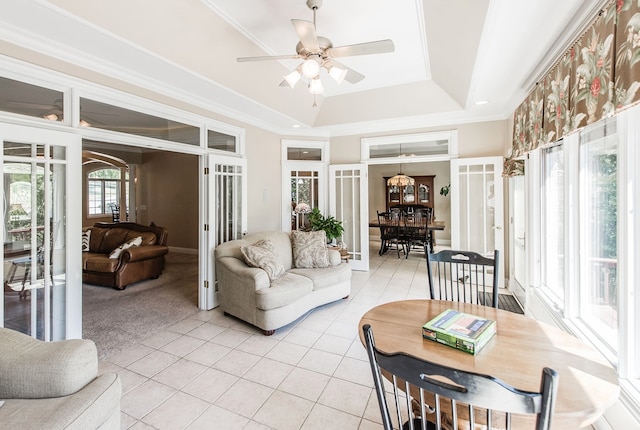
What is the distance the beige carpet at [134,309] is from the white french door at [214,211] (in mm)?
384

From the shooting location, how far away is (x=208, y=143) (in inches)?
161

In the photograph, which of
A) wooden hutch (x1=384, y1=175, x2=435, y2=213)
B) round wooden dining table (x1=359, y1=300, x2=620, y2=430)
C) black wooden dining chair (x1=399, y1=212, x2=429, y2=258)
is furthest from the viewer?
wooden hutch (x1=384, y1=175, x2=435, y2=213)

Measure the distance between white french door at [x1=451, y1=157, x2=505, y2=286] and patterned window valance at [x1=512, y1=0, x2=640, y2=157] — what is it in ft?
7.23

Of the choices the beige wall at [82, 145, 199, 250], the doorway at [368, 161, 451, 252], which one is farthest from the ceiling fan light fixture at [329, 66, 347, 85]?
the doorway at [368, 161, 451, 252]

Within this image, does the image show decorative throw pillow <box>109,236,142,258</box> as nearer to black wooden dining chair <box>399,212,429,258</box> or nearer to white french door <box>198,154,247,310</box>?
white french door <box>198,154,247,310</box>

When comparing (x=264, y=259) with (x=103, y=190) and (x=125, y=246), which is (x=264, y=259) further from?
(x=103, y=190)

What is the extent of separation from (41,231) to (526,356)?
3530 mm

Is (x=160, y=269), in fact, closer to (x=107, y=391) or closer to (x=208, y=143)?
(x=208, y=143)

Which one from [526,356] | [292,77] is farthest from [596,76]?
[292,77]

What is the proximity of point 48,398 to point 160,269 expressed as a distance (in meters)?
4.39

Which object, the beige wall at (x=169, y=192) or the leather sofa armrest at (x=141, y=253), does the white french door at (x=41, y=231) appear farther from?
the beige wall at (x=169, y=192)

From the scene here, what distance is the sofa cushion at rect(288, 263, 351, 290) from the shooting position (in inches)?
148

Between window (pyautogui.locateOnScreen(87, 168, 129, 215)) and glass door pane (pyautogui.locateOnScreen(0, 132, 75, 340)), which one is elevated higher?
window (pyautogui.locateOnScreen(87, 168, 129, 215))

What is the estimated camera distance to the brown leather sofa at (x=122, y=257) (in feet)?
15.7
